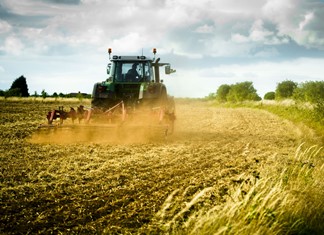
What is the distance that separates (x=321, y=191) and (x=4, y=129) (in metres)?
10.1

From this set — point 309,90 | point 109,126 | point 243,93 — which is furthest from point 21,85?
point 109,126

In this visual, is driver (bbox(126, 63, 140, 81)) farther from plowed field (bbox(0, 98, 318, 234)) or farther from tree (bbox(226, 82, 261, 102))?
tree (bbox(226, 82, 261, 102))

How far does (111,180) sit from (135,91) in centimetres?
597

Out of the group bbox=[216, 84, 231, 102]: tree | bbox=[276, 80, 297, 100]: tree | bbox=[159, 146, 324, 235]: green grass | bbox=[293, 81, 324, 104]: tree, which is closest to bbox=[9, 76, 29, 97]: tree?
bbox=[276, 80, 297, 100]: tree

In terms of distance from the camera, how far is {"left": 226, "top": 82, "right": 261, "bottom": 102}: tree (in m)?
55.4

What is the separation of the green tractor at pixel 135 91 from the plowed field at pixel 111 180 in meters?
1.06

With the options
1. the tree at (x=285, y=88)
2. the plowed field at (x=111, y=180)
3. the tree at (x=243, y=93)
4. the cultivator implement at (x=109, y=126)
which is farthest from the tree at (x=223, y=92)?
the plowed field at (x=111, y=180)

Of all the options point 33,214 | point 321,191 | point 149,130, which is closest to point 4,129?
point 149,130

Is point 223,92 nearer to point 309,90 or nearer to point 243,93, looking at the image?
point 243,93

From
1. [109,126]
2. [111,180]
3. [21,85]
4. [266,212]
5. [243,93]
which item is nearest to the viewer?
[266,212]

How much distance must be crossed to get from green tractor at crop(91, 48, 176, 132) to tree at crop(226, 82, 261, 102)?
1760 inches

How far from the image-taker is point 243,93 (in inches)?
2203

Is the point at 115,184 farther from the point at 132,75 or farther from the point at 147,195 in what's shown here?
the point at 132,75

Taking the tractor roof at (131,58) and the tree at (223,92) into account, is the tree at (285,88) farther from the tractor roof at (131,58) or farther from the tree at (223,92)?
the tractor roof at (131,58)
